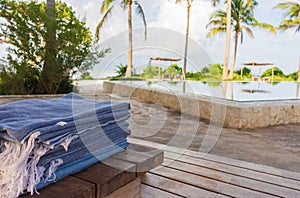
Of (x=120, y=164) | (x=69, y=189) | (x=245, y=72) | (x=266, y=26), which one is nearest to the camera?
(x=69, y=189)

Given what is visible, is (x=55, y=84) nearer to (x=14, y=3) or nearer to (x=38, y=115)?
(x=14, y=3)

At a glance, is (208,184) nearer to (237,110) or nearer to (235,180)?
(235,180)

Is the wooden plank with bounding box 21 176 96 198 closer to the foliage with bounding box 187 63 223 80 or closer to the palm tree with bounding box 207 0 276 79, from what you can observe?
the foliage with bounding box 187 63 223 80

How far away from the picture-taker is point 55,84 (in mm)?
4926

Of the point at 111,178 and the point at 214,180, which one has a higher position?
the point at 111,178

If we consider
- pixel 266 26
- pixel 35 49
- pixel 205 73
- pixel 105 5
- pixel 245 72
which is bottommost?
pixel 205 73

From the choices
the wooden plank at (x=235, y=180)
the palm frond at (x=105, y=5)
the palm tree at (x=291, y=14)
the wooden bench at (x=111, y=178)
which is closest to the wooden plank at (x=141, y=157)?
the wooden bench at (x=111, y=178)

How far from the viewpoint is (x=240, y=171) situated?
1024 millimetres

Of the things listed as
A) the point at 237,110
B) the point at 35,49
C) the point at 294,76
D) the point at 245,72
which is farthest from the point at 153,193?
the point at 294,76

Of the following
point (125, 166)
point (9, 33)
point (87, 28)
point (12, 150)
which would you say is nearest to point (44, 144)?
point (12, 150)

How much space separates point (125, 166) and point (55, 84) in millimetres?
4652

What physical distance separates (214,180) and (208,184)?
0.15 feet

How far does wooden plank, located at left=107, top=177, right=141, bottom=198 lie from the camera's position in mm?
701

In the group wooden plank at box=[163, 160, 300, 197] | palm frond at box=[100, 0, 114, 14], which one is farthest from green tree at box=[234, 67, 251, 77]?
wooden plank at box=[163, 160, 300, 197]
